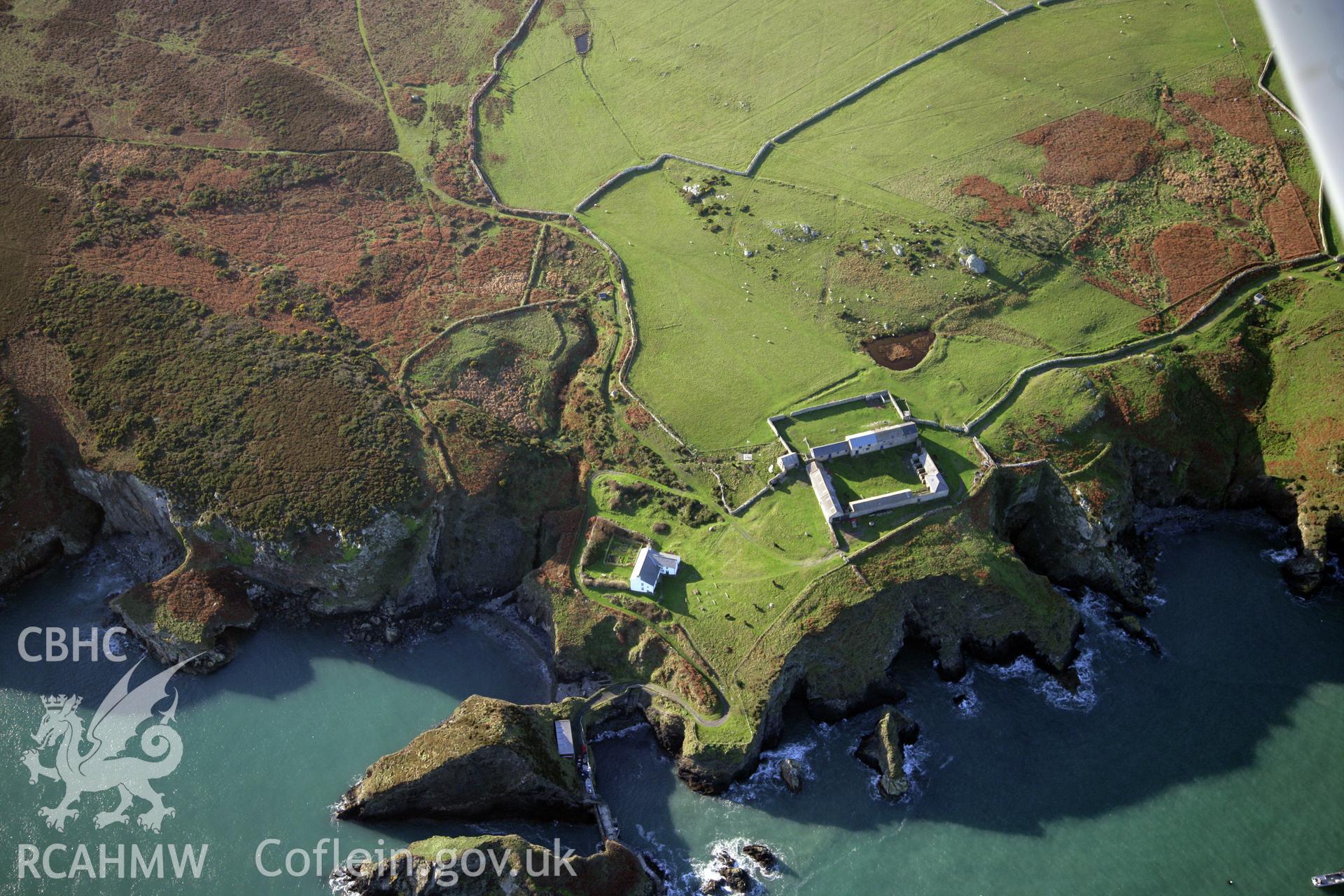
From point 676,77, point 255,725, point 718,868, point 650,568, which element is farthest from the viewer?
point 676,77

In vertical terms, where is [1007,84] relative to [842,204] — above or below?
above

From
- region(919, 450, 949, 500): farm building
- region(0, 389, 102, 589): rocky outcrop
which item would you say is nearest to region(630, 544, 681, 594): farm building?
region(919, 450, 949, 500): farm building

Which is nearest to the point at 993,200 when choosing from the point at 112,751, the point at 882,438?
the point at 882,438

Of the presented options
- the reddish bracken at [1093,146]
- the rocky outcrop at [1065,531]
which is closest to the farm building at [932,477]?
the rocky outcrop at [1065,531]

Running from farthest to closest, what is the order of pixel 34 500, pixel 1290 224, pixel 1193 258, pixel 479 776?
pixel 1290 224
pixel 1193 258
pixel 34 500
pixel 479 776

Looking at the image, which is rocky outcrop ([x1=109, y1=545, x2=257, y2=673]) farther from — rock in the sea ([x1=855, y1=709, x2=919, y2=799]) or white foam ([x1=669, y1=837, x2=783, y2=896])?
rock in the sea ([x1=855, y1=709, x2=919, y2=799])

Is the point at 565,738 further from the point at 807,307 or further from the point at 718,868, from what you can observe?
the point at 807,307

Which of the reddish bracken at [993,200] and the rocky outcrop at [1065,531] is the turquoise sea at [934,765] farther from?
the reddish bracken at [993,200]

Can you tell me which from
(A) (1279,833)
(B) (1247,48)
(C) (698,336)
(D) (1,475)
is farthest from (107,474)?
(B) (1247,48)
